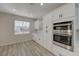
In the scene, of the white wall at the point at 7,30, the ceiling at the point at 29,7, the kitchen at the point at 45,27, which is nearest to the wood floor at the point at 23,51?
the kitchen at the point at 45,27

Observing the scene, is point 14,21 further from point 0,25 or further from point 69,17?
point 69,17

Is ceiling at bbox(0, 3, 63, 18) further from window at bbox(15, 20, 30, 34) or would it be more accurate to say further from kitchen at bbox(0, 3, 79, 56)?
window at bbox(15, 20, 30, 34)

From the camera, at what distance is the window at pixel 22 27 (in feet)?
21.7

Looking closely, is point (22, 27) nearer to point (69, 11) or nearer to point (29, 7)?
point (29, 7)

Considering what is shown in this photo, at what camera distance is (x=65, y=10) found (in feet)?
8.84

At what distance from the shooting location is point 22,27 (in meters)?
7.17

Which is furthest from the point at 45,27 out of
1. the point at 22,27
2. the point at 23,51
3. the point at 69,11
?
the point at 22,27

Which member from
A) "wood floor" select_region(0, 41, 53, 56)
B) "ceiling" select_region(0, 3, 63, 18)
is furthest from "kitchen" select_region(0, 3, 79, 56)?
"wood floor" select_region(0, 41, 53, 56)

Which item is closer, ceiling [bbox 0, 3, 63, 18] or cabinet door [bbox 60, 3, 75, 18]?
cabinet door [bbox 60, 3, 75, 18]

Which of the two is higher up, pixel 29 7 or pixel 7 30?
pixel 29 7

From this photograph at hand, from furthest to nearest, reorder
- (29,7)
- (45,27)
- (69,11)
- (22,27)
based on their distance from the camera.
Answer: (22,27), (45,27), (29,7), (69,11)

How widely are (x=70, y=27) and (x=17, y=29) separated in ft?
17.1

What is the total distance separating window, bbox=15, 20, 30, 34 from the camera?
662 centimetres

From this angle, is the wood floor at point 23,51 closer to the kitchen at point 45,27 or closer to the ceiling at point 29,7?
the kitchen at point 45,27
